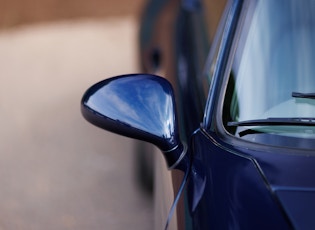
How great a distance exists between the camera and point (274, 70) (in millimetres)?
2152

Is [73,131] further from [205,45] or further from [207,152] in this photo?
[207,152]

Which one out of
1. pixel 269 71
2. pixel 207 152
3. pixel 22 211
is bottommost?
pixel 22 211

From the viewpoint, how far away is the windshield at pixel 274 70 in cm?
204

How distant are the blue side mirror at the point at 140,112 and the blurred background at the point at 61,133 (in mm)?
1565

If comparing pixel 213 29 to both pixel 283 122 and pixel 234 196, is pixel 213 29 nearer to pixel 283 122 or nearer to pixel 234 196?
pixel 283 122

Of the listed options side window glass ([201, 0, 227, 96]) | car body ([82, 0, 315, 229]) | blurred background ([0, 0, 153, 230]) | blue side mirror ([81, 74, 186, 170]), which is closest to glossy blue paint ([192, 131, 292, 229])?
car body ([82, 0, 315, 229])

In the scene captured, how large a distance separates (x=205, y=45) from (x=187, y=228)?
1509mm

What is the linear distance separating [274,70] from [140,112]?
1.62 feet

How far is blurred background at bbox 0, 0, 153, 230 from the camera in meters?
3.69

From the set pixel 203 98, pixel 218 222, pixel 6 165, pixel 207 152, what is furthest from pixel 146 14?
pixel 218 222

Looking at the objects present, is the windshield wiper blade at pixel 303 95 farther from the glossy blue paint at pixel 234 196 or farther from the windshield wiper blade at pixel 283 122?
the glossy blue paint at pixel 234 196

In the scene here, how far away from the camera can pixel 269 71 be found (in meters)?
2.15

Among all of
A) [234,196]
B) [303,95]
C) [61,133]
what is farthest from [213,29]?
[61,133]

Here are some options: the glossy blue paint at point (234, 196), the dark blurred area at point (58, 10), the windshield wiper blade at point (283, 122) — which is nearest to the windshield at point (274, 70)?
the windshield wiper blade at point (283, 122)
